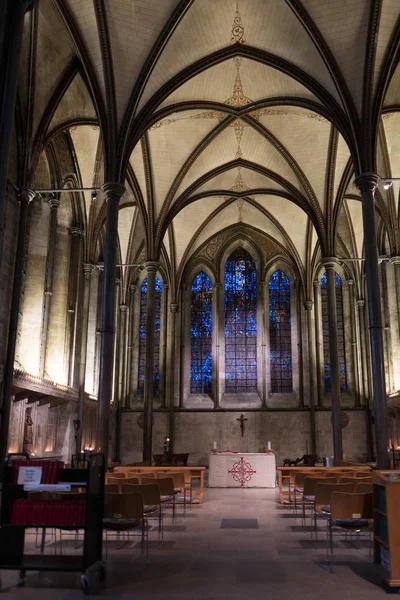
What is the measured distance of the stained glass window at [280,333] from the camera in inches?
1094

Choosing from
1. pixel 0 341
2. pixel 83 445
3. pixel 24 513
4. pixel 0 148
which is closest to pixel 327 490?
pixel 24 513

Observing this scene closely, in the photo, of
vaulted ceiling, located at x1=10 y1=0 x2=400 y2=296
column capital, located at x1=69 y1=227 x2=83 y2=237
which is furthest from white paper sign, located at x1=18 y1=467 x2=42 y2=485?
column capital, located at x1=69 y1=227 x2=83 y2=237

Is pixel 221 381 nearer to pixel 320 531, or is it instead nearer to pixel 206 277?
pixel 206 277

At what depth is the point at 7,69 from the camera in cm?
773

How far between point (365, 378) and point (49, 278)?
15.7 metres

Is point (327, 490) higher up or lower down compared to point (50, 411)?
lower down

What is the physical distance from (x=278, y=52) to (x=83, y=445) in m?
15.7

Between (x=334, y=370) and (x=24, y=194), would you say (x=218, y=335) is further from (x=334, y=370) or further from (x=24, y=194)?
(x=24, y=194)

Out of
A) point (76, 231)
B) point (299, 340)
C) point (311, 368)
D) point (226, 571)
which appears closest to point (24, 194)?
point (76, 231)

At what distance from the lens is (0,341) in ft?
49.6

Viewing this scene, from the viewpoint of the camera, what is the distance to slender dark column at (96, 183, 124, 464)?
1361 cm

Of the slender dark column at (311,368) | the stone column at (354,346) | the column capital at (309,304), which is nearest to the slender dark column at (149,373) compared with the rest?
the slender dark column at (311,368)

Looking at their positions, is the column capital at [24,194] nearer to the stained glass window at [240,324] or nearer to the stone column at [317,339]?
the stained glass window at [240,324]

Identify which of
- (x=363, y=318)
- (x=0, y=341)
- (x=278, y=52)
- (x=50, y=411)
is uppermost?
(x=278, y=52)
